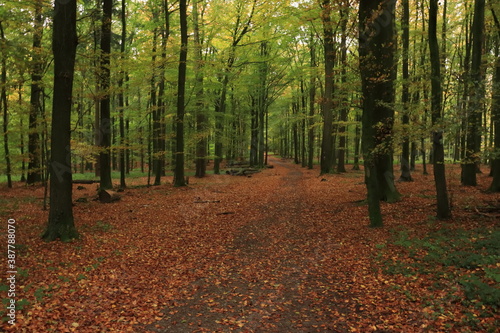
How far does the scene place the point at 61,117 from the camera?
731 cm

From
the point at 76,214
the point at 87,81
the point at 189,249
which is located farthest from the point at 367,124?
the point at 87,81

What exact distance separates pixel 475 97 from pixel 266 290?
6.33 metres

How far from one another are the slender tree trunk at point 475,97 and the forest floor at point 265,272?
227cm

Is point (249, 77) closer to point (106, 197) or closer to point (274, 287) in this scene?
point (106, 197)

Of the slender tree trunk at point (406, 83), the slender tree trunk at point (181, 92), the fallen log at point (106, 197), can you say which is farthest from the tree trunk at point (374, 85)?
the fallen log at point (106, 197)

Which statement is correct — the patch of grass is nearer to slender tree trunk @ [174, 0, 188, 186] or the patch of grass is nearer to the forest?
the forest

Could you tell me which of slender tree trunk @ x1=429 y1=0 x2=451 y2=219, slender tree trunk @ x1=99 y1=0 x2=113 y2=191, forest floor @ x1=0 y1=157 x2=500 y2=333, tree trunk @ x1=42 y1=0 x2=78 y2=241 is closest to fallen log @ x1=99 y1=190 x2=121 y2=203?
slender tree trunk @ x1=99 y1=0 x2=113 y2=191

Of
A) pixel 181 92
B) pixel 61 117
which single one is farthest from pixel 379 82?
pixel 181 92

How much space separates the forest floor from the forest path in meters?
0.03

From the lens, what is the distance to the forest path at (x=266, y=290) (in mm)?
4438

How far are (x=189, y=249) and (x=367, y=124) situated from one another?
6.08 metres

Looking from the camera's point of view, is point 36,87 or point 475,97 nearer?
point 475,97

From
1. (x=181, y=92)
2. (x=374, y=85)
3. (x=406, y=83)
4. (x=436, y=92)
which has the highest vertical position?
(x=181, y=92)

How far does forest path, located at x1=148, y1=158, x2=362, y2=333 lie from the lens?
4438mm
